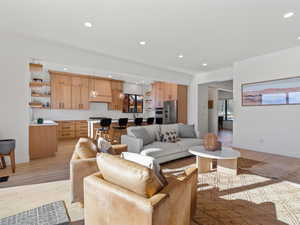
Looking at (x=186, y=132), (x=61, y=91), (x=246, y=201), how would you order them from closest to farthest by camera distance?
1. (x=246, y=201)
2. (x=186, y=132)
3. (x=61, y=91)

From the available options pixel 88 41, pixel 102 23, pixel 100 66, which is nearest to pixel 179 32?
pixel 102 23

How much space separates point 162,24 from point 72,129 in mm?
5631

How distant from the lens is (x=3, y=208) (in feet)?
6.42

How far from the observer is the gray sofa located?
3275mm

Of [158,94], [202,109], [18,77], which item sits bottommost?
[202,109]

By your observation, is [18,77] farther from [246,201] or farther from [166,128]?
[246,201]

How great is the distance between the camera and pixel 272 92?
179 inches

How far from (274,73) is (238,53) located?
3.86 feet

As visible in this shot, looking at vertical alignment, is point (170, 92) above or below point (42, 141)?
above

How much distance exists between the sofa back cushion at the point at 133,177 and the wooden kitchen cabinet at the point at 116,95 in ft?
22.0

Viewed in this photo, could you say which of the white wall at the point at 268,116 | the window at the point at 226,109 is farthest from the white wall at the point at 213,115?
the window at the point at 226,109

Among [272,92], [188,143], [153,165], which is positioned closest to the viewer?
[153,165]

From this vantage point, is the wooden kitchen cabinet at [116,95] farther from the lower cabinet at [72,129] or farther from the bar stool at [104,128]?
the bar stool at [104,128]

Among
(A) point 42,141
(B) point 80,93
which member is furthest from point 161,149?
(B) point 80,93
